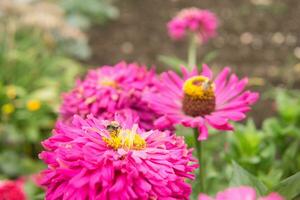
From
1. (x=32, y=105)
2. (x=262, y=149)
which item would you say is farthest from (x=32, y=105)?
(x=262, y=149)

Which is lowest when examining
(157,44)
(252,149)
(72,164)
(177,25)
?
(72,164)

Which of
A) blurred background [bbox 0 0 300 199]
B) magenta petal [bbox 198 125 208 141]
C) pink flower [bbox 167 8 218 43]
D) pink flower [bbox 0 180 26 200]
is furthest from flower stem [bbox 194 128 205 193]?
pink flower [bbox 167 8 218 43]

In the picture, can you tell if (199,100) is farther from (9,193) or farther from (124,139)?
(9,193)

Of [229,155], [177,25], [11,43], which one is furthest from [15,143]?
[229,155]

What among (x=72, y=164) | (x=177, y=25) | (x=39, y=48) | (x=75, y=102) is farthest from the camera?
(x=39, y=48)

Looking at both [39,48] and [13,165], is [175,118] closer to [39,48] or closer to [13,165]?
[13,165]

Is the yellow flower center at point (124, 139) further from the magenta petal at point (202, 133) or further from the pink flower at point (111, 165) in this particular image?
the magenta petal at point (202, 133)

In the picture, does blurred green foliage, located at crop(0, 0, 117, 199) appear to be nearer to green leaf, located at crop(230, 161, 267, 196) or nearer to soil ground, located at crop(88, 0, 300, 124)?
soil ground, located at crop(88, 0, 300, 124)

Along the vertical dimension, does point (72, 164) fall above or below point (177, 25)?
below

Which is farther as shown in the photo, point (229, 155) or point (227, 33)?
point (227, 33)

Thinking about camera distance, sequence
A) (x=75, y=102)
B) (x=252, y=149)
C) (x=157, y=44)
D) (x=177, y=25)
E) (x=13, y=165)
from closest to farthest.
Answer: (x=75, y=102), (x=252, y=149), (x=177, y=25), (x=13, y=165), (x=157, y=44)
